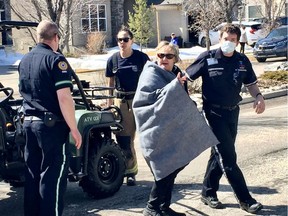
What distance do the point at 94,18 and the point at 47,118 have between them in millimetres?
33667

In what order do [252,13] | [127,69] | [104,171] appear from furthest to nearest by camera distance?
[252,13] < [127,69] < [104,171]

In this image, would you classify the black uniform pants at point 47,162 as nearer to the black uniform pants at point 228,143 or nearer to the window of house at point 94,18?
the black uniform pants at point 228,143

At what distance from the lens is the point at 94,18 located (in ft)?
125

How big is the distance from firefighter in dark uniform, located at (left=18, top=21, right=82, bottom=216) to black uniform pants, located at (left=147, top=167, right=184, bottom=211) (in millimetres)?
914

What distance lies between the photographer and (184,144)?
5449 millimetres

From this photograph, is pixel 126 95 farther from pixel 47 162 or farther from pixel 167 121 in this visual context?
pixel 47 162

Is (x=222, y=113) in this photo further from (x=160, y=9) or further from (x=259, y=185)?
(x=160, y=9)

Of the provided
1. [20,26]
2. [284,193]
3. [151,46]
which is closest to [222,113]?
[284,193]

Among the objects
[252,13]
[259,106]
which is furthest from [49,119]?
[252,13]

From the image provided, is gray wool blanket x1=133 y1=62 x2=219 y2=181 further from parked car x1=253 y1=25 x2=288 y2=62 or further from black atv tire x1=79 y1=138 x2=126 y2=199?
parked car x1=253 y1=25 x2=288 y2=62

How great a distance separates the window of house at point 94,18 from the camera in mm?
36597

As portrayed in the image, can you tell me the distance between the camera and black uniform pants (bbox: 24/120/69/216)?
201 inches

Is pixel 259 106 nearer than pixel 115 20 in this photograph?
Yes

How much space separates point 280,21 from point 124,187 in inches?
1163
